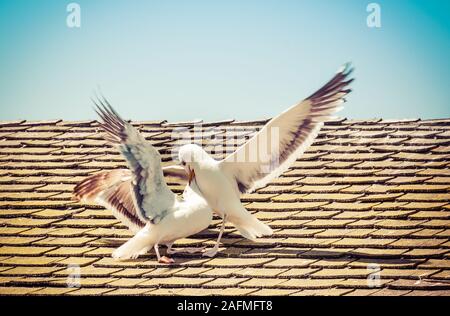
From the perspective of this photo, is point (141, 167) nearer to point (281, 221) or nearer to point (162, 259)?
point (162, 259)

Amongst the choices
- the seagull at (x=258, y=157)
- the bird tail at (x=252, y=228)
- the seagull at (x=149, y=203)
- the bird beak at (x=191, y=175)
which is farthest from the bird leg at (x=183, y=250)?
the bird beak at (x=191, y=175)

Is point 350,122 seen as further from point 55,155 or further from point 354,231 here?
point 55,155

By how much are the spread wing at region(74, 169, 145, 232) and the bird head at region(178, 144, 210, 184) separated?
48 cm

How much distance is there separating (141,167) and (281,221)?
1.24 meters

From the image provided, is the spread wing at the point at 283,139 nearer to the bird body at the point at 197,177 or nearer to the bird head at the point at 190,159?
the bird body at the point at 197,177

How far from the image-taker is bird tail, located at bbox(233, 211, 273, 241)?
755 cm

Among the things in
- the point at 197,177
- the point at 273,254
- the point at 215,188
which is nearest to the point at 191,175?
the point at 197,177

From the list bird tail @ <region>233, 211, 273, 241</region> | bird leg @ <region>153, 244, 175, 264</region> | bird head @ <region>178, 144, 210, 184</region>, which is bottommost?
bird leg @ <region>153, 244, 175, 264</region>

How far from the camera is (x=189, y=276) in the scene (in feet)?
22.9

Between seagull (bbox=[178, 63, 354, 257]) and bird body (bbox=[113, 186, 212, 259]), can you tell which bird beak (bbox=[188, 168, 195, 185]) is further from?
bird body (bbox=[113, 186, 212, 259])

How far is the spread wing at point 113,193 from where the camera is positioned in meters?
7.79

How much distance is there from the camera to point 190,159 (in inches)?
308

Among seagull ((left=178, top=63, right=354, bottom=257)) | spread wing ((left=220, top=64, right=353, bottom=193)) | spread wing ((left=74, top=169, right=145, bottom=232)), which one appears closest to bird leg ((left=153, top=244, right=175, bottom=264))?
spread wing ((left=74, top=169, right=145, bottom=232))
